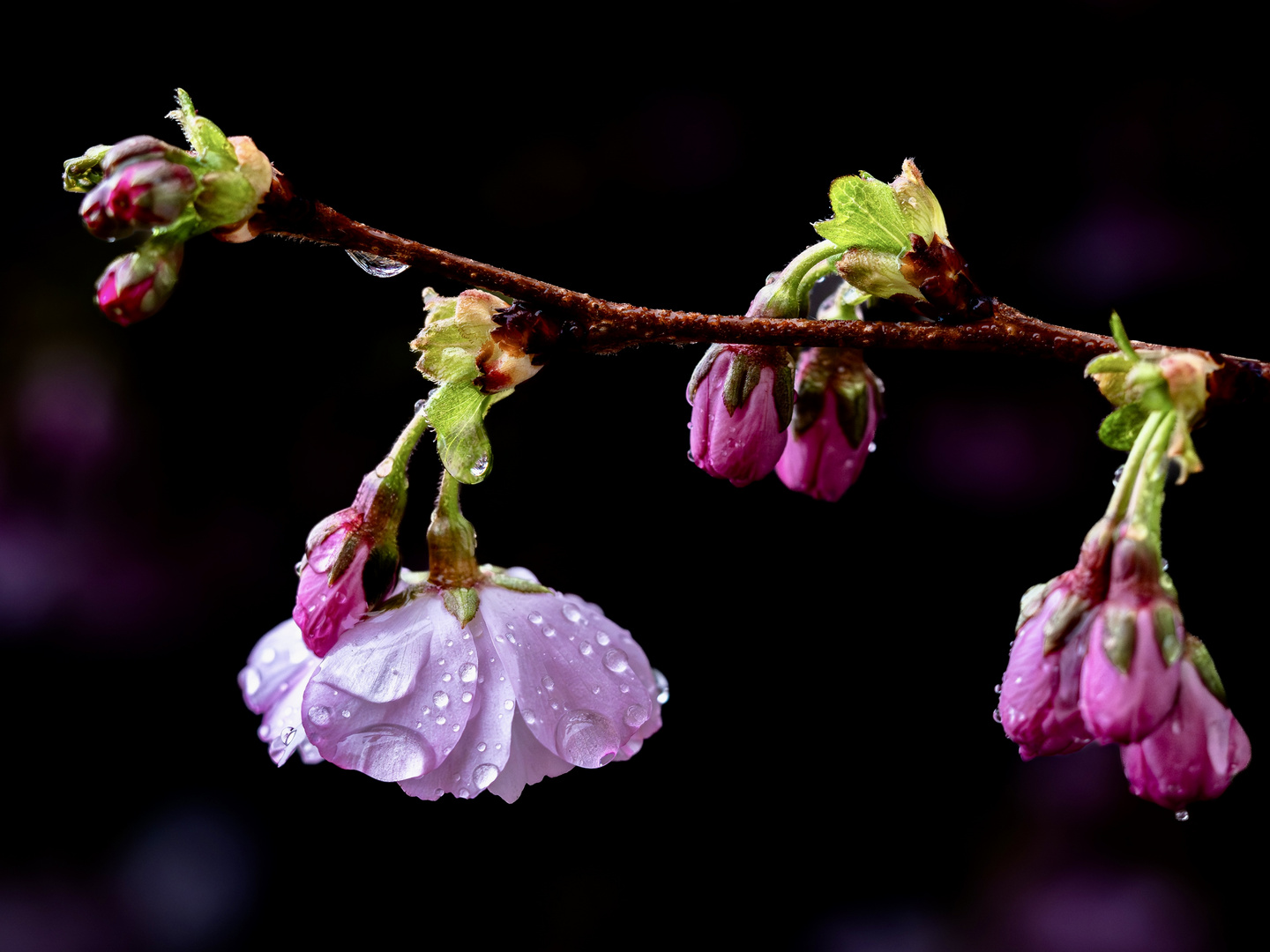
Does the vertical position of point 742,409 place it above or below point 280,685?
above

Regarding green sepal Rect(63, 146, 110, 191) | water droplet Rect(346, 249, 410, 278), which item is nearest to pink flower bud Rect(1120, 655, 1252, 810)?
water droplet Rect(346, 249, 410, 278)

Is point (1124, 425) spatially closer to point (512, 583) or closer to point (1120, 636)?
point (1120, 636)

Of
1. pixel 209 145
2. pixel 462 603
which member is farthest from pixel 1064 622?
pixel 209 145

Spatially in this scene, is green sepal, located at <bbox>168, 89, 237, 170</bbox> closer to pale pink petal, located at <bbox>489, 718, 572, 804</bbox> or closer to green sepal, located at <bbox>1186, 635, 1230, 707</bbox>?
pale pink petal, located at <bbox>489, 718, 572, 804</bbox>

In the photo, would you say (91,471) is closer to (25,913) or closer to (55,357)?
(55,357)

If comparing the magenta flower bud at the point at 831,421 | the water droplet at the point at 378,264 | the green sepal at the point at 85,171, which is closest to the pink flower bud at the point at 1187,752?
the magenta flower bud at the point at 831,421

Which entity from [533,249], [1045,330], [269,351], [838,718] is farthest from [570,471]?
[1045,330]
